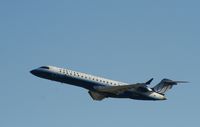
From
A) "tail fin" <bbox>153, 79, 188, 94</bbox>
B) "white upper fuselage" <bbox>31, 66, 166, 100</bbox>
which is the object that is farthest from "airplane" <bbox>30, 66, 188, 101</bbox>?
"tail fin" <bbox>153, 79, 188, 94</bbox>

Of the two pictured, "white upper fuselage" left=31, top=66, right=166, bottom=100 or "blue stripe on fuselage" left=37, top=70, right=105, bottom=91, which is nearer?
"blue stripe on fuselage" left=37, top=70, right=105, bottom=91

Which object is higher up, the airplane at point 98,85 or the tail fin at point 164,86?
the tail fin at point 164,86

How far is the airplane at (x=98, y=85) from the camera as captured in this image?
322ft

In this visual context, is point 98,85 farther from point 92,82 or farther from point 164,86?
point 164,86

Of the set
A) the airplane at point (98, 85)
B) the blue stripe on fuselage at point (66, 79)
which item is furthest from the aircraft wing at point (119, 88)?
the blue stripe on fuselage at point (66, 79)

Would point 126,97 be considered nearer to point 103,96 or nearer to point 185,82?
point 103,96

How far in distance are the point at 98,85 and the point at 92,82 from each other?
50.8 inches

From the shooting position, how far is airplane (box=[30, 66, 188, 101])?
322 ft

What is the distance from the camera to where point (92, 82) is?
9944cm

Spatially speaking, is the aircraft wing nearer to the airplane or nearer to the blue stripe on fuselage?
the airplane

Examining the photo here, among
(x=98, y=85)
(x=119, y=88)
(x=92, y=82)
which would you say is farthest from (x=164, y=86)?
(x=92, y=82)

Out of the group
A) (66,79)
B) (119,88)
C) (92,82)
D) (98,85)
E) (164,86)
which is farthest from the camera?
(164,86)

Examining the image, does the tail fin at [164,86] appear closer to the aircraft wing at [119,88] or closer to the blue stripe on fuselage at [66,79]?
the aircraft wing at [119,88]

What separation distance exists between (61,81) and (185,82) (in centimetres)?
2102
